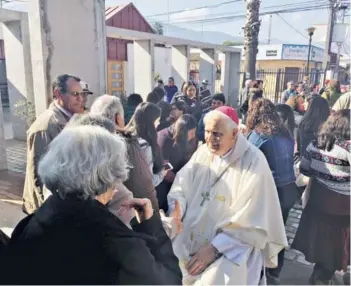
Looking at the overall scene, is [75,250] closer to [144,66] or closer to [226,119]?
[226,119]

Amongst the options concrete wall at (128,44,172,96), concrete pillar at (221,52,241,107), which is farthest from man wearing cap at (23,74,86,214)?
concrete pillar at (221,52,241,107)

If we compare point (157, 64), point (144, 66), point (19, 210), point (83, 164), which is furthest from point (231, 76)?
point (83, 164)

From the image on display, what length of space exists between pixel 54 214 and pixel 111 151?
325 mm

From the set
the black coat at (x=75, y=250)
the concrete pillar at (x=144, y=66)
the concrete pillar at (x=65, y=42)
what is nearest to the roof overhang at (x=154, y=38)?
the concrete pillar at (x=144, y=66)

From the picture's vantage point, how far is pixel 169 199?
7.74ft

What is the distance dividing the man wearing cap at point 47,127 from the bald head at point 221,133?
1.20 metres

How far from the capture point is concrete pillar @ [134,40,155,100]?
1052 centimetres

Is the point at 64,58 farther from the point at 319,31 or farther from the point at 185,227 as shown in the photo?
the point at 319,31

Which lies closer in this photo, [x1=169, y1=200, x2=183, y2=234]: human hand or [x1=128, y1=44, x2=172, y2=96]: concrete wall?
[x1=169, y1=200, x2=183, y2=234]: human hand

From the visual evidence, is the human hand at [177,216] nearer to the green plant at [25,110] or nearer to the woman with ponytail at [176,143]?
the woman with ponytail at [176,143]

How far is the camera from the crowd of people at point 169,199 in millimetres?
1156

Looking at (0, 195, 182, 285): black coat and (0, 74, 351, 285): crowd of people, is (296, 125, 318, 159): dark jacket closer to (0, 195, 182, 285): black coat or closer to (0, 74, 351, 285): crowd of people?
(0, 74, 351, 285): crowd of people

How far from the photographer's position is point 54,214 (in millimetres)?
1169

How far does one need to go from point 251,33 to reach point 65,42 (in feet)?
27.7
